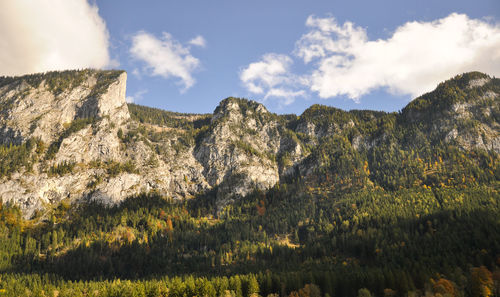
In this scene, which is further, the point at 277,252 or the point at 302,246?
the point at 302,246

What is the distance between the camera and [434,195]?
186 meters

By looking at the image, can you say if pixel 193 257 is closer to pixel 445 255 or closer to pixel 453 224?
pixel 445 255

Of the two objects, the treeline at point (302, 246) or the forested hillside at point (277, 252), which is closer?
the forested hillside at point (277, 252)

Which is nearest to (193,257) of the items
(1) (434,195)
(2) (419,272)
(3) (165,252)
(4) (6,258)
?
(3) (165,252)

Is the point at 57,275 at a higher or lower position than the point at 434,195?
lower

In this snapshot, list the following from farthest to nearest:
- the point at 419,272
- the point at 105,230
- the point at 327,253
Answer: the point at 105,230
the point at 327,253
the point at 419,272

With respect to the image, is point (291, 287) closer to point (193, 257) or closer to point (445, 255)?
point (445, 255)

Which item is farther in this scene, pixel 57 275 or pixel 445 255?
pixel 57 275

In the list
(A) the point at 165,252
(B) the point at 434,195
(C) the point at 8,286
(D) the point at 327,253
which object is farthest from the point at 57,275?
(B) the point at 434,195

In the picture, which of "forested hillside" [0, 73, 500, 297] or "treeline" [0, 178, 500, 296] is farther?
"treeline" [0, 178, 500, 296]

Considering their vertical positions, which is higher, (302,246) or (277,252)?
(302,246)

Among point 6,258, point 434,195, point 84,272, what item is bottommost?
point 84,272

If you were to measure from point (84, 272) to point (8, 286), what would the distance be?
39.4 meters

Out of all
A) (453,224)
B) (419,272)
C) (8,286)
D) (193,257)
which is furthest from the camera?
(193,257)
